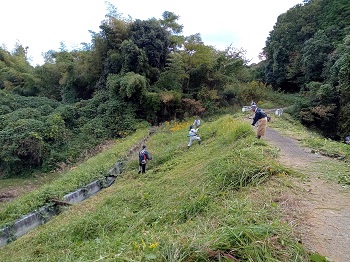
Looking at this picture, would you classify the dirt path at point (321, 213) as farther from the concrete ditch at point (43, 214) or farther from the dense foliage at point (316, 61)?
the dense foliage at point (316, 61)

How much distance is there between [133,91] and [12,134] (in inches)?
304

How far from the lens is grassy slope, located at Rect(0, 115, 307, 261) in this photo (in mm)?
2727

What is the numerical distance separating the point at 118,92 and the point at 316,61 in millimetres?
18717

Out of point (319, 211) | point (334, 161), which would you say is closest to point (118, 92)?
point (334, 161)

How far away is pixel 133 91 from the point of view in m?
18.5

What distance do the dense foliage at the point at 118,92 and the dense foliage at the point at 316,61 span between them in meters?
6.36

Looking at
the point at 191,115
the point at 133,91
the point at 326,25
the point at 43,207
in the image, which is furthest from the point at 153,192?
the point at 326,25

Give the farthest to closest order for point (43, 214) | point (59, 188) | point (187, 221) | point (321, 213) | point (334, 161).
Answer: point (59, 188), point (43, 214), point (334, 161), point (187, 221), point (321, 213)

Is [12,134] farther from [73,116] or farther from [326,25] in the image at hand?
[326,25]

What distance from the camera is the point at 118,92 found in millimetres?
19812

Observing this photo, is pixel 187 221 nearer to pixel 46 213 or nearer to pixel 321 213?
pixel 321 213

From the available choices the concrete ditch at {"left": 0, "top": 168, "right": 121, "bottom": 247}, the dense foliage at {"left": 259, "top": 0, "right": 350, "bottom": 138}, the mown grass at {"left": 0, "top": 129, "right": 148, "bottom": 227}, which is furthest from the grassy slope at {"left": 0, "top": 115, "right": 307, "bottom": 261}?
the dense foliage at {"left": 259, "top": 0, "right": 350, "bottom": 138}

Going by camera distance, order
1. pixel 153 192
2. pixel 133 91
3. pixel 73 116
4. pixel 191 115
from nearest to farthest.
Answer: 1. pixel 153 192
2. pixel 133 91
3. pixel 73 116
4. pixel 191 115

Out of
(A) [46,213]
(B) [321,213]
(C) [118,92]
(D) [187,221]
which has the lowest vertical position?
(A) [46,213]
